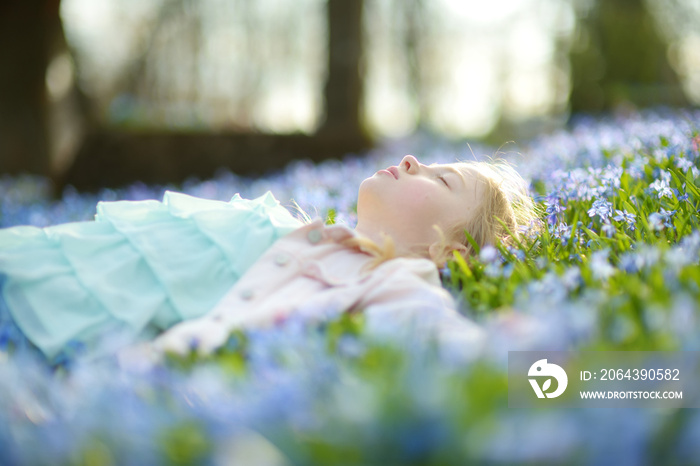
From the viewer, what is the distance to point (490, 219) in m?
2.89

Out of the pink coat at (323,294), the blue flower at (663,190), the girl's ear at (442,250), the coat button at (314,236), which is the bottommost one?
the girl's ear at (442,250)

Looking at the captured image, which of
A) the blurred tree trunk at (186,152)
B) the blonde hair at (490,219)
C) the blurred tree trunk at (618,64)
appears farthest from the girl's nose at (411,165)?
the blurred tree trunk at (618,64)

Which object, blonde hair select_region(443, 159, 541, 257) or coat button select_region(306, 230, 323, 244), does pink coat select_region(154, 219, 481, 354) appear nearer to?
coat button select_region(306, 230, 323, 244)

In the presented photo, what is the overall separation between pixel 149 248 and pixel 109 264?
0.17 meters

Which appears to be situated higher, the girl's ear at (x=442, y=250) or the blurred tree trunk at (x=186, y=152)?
the girl's ear at (x=442, y=250)

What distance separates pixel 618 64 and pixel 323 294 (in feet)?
40.5

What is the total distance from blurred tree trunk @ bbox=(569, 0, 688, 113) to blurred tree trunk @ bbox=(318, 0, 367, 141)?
500cm

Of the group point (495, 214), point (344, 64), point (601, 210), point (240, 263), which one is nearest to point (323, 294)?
point (240, 263)

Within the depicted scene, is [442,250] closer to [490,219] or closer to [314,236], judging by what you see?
[490,219]

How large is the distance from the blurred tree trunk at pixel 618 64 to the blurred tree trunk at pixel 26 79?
969 centimetres

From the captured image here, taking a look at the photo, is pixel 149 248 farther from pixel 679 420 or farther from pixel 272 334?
pixel 679 420

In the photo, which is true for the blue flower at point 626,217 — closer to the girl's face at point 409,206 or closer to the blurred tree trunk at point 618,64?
the girl's face at point 409,206

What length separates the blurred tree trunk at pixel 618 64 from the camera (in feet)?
39.1

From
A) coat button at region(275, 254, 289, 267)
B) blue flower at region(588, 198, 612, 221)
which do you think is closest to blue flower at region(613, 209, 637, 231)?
blue flower at region(588, 198, 612, 221)
